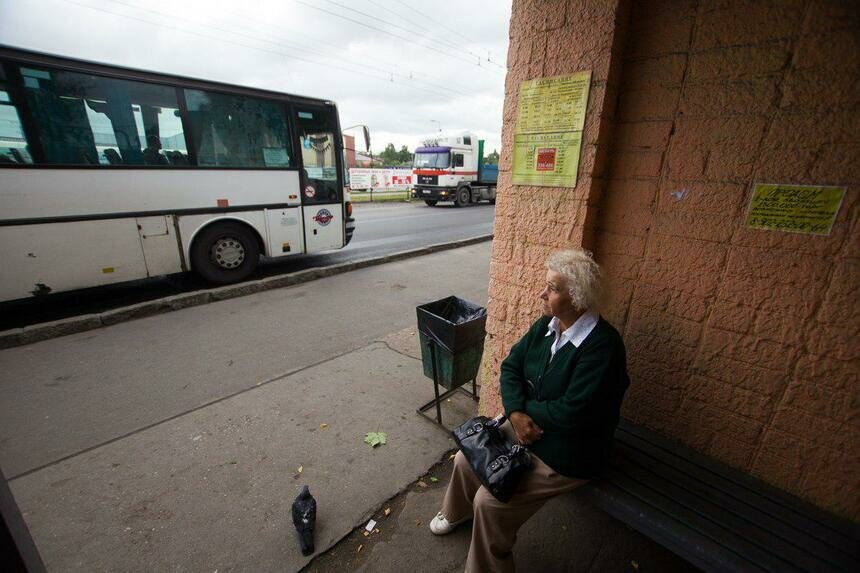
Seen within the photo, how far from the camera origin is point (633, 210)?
2.10 meters

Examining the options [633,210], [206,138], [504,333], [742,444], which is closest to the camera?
[742,444]

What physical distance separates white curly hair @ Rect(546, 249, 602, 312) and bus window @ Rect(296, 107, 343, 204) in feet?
19.7

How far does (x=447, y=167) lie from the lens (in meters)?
18.5

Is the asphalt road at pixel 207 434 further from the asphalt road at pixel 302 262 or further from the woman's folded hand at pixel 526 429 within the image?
the asphalt road at pixel 302 262

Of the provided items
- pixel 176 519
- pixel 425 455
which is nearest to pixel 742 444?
pixel 425 455

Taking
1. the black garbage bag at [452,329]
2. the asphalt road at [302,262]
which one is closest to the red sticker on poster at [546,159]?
the black garbage bag at [452,329]

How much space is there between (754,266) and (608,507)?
4.48ft

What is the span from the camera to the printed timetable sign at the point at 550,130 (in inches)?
80.0

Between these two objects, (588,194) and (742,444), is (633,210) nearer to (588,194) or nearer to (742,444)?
(588,194)

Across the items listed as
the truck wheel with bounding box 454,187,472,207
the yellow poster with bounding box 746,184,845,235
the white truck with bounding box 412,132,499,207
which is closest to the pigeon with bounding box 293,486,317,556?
the yellow poster with bounding box 746,184,845,235

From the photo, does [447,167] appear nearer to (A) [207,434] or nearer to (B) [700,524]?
(A) [207,434]

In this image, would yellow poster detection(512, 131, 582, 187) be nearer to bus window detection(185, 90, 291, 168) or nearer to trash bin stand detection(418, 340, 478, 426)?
trash bin stand detection(418, 340, 478, 426)

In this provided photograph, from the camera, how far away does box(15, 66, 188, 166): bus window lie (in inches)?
177

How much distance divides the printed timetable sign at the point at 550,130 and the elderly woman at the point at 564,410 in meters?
0.57
